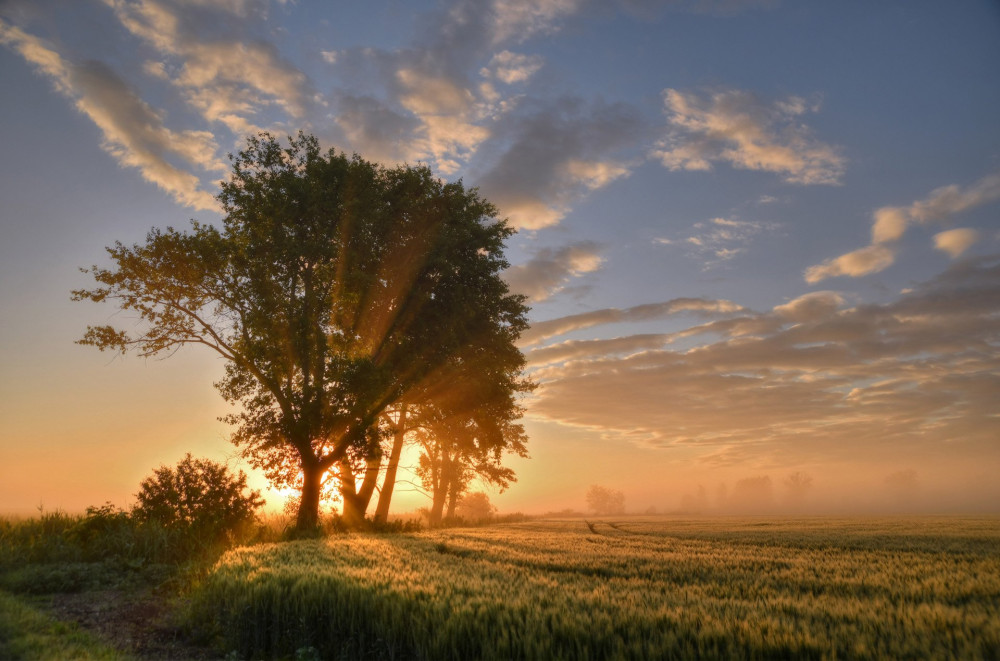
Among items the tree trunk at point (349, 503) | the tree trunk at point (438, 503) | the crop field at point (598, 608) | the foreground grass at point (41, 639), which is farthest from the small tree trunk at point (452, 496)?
the foreground grass at point (41, 639)

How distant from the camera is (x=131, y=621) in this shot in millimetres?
10203

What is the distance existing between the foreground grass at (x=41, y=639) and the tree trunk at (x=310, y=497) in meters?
13.5

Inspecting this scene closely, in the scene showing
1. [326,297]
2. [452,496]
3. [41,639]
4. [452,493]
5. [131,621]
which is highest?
[326,297]

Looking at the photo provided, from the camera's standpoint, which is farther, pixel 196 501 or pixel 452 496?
pixel 452 496

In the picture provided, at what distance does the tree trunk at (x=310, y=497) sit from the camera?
23.2 metres

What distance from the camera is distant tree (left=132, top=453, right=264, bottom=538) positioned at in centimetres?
1841

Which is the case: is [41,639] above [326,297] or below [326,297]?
below

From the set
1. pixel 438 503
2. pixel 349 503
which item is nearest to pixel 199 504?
pixel 349 503

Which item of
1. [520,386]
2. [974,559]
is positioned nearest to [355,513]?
[520,386]

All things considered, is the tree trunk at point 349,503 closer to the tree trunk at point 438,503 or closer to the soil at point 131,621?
the soil at point 131,621

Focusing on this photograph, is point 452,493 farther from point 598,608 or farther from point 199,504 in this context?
point 598,608

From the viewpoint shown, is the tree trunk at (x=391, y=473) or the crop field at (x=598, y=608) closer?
the crop field at (x=598, y=608)

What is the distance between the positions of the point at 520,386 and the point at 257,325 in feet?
54.2

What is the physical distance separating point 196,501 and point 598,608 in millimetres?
18071
